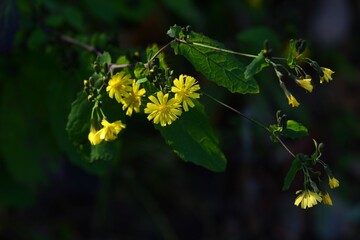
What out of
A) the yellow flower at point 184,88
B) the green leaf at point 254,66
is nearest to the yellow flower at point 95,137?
the yellow flower at point 184,88

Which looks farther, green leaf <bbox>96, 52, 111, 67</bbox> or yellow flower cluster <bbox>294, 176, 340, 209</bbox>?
green leaf <bbox>96, 52, 111, 67</bbox>

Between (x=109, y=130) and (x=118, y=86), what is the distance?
109mm

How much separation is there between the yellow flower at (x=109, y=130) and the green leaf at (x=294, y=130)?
1.32ft

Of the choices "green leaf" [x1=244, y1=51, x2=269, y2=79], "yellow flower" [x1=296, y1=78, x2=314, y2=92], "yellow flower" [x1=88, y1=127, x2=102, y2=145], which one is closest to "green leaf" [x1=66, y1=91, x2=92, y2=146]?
"yellow flower" [x1=88, y1=127, x2=102, y2=145]

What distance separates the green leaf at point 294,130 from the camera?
1.70 metres

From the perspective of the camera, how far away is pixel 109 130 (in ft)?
5.55

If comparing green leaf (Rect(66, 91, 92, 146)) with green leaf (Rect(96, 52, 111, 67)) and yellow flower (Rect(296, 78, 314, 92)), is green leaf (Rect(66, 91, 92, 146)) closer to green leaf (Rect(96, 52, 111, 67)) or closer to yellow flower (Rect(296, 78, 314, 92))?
green leaf (Rect(96, 52, 111, 67))

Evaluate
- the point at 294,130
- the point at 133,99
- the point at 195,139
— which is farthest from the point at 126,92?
the point at 294,130

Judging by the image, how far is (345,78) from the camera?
5023 millimetres

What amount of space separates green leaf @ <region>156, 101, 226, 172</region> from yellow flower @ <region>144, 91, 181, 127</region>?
0.13 metres

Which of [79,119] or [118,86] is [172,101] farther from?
[79,119]

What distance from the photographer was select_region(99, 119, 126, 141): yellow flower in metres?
1.68

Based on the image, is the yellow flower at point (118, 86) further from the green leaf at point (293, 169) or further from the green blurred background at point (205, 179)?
the green blurred background at point (205, 179)

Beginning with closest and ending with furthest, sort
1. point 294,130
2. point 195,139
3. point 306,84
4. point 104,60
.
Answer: point 306,84 → point 294,130 → point 195,139 → point 104,60
